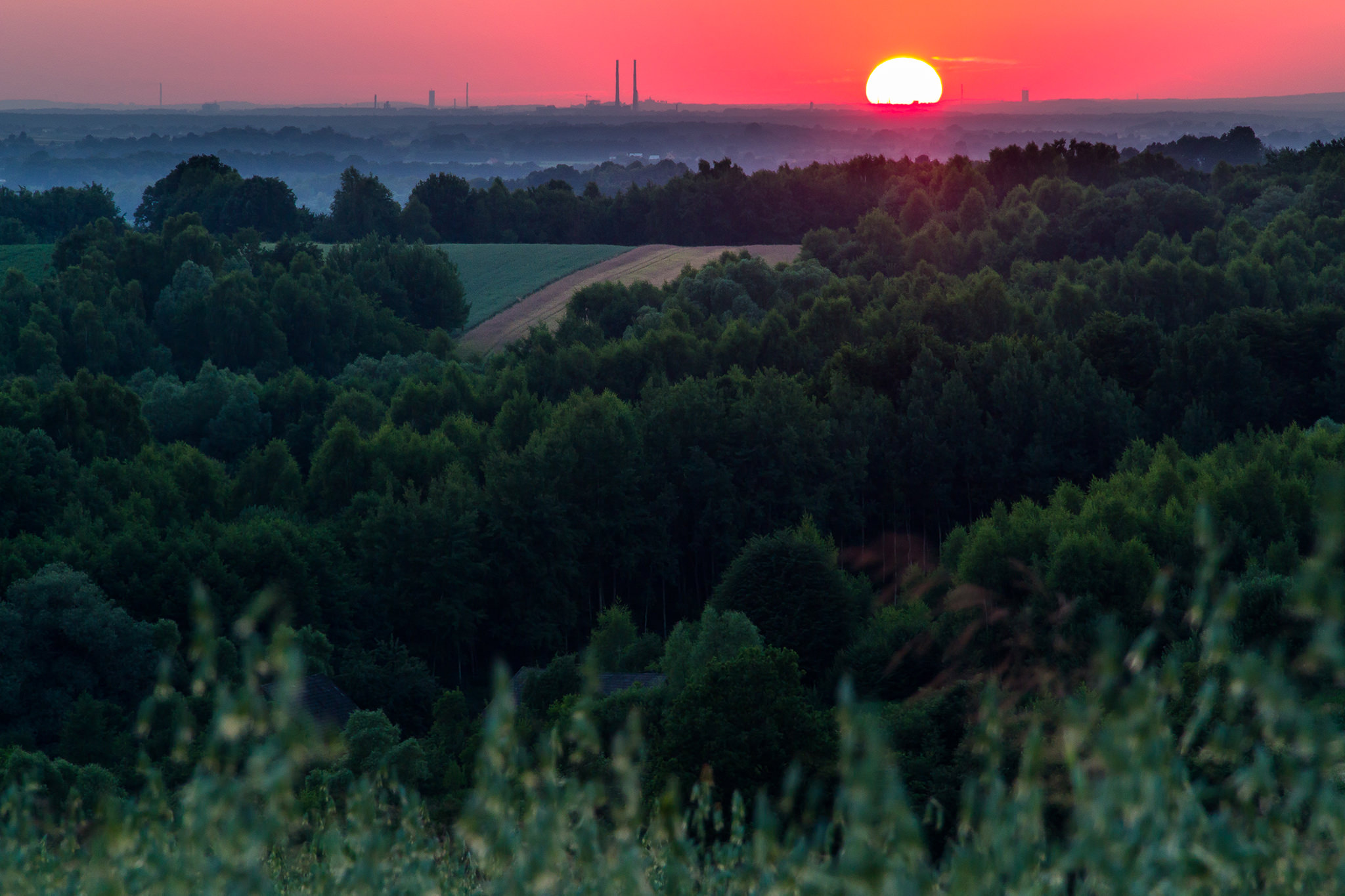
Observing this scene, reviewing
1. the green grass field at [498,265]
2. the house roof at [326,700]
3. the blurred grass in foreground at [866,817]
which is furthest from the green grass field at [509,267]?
the blurred grass in foreground at [866,817]

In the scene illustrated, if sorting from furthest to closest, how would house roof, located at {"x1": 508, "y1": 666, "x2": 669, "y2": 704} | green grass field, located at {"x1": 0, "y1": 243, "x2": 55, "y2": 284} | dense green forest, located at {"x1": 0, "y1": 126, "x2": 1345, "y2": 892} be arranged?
green grass field, located at {"x1": 0, "y1": 243, "x2": 55, "y2": 284}, house roof, located at {"x1": 508, "y1": 666, "x2": 669, "y2": 704}, dense green forest, located at {"x1": 0, "y1": 126, "x2": 1345, "y2": 892}

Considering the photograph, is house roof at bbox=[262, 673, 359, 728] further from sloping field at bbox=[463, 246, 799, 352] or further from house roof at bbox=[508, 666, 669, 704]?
sloping field at bbox=[463, 246, 799, 352]

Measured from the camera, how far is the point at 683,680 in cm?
3058

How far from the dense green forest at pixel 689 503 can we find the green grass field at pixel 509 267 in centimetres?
1537

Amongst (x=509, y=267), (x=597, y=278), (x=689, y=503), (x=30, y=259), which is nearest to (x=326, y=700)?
(x=689, y=503)

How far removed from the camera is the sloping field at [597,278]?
9938 centimetres

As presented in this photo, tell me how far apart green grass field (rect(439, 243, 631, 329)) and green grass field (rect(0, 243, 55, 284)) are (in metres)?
33.9

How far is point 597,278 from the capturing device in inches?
4363

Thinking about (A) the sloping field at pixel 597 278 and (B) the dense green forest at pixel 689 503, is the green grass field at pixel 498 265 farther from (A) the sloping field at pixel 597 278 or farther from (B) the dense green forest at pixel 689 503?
(B) the dense green forest at pixel 689 503

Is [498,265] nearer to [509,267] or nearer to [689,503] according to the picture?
[509,267]

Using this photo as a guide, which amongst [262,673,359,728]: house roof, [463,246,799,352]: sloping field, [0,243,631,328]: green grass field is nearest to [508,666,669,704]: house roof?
[262,673,359,728]: house roof

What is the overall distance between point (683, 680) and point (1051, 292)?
1946 inches

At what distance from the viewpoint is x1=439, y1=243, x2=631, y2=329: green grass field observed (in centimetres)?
10862

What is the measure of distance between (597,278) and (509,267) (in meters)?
10.8
